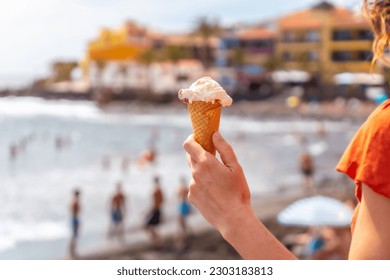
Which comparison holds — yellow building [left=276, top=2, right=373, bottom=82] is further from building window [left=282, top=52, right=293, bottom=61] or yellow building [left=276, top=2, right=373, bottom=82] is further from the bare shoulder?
the bare shoulder

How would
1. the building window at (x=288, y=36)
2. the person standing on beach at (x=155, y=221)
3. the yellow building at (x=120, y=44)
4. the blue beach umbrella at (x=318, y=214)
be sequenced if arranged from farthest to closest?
the yellow building at (x=120, y=44) < the building window at (x=288, y=36) < the person standing on beach at (x=155, y=221) < the blue beach umbrella at (x=318, y=214)

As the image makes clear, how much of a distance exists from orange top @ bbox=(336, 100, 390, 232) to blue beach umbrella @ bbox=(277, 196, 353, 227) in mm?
6107

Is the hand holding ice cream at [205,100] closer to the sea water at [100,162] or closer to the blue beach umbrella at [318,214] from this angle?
the blue beach umbrella at [318,214]

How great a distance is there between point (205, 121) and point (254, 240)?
0.68 ft

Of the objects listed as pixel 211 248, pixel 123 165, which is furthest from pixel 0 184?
pixel 211 248

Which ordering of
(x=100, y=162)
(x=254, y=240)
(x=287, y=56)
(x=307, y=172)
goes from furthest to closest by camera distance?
(x=287, y=56)
(x=100, y=162)
(x=307, y=172)
(x=254, y=240)

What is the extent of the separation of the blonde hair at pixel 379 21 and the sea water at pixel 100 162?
1040 centimetres

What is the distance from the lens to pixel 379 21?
1062mm

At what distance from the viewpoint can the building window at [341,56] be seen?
3938 centimetres

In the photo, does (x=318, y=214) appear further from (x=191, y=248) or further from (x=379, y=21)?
(x=379, y=21)

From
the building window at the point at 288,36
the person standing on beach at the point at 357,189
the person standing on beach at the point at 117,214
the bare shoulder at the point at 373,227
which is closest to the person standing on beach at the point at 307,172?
the person standing on beach at the point at 117,214

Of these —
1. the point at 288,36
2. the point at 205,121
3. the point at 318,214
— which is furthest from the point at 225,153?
the point at 288,36

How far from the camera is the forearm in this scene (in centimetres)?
102

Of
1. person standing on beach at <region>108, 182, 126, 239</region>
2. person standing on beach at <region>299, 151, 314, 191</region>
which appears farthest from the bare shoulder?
person standing on beach at <region>299, 151, 314, 191</region>
